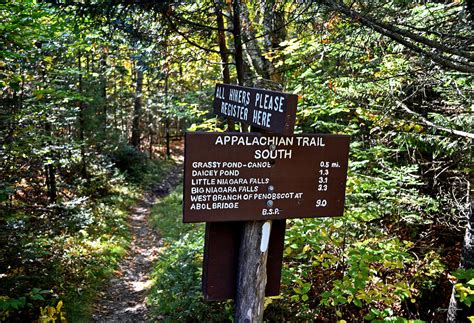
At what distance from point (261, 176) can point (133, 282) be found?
6.50 m

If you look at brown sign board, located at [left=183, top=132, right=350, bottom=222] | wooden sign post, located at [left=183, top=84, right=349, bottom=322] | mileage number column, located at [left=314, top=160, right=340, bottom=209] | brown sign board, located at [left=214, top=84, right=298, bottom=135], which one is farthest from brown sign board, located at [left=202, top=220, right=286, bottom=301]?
brown sign board, located at [left=214, top=84, right=298, bottom=135]

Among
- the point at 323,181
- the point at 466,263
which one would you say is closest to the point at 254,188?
the point at 323,181

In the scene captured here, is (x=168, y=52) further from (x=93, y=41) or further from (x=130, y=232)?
(x=130, y=232)

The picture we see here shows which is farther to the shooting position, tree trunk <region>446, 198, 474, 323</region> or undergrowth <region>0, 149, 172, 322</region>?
undergrowth <region>0, 149, 172, 322</region>

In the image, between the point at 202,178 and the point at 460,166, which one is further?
the point at 460,166

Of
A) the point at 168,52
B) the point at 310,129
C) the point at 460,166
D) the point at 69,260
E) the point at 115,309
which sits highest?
the point at 168,52

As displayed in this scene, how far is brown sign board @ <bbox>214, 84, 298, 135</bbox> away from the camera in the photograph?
2.66 metres

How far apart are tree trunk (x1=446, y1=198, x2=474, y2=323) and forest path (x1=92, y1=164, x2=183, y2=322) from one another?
4.73 meters

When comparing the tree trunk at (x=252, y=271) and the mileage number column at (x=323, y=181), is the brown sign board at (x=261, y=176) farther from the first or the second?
the tree trunk at (x=252, y=271)

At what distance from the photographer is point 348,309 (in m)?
5.34

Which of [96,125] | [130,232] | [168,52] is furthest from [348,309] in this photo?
[96,125]

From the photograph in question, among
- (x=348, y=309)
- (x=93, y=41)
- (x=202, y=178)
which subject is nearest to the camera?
(x=202, y=178)

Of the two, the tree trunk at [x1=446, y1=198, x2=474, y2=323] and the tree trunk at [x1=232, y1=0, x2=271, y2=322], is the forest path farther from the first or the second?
the tree trunk at [x1=446, y1=198, x2=474, y2=323]

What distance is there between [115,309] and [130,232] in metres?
4.96
